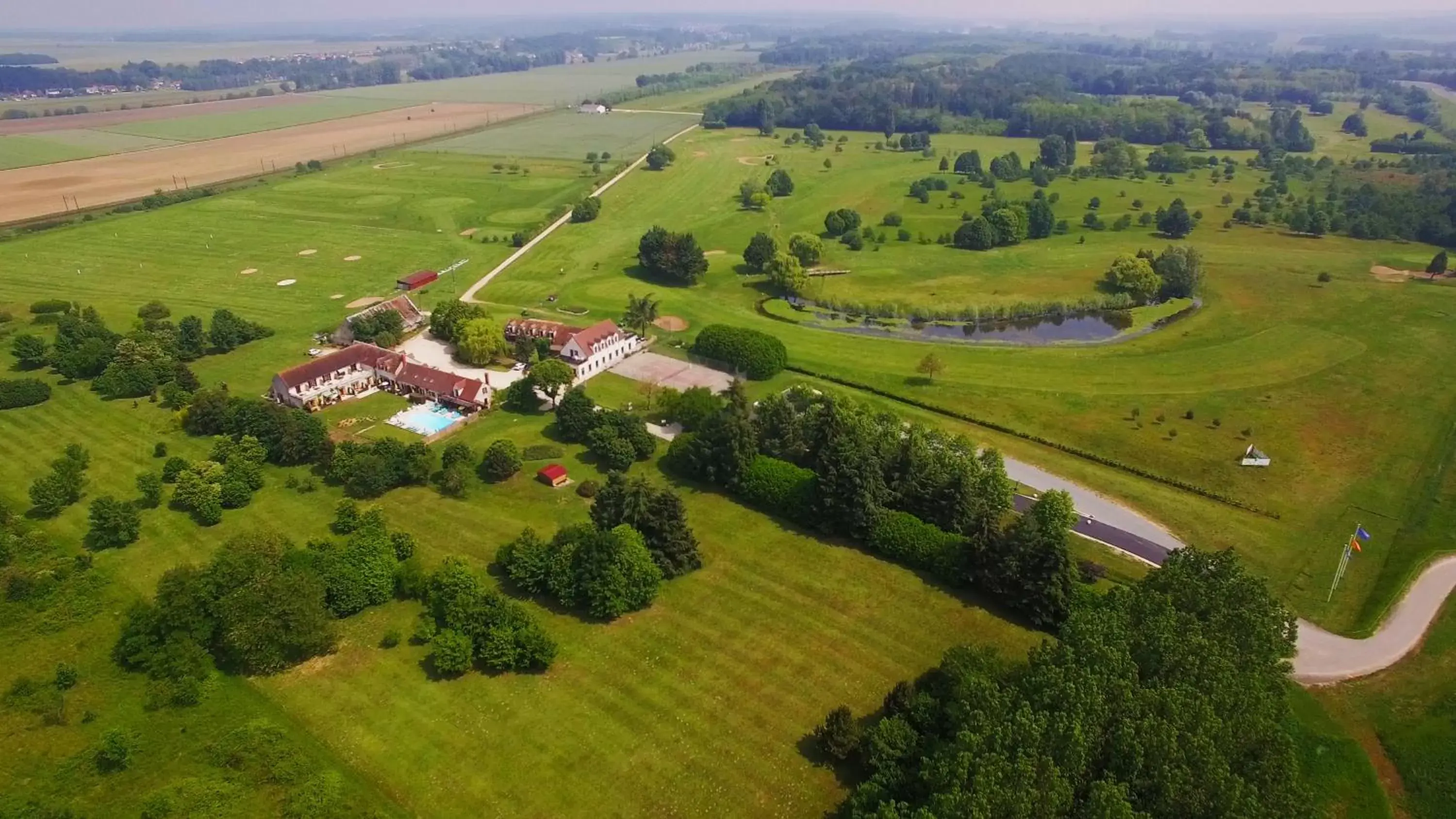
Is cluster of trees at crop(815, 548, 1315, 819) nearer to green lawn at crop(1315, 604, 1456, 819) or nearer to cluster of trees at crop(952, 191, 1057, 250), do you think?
green lawn at crop(1315, 604, 1456, 819)

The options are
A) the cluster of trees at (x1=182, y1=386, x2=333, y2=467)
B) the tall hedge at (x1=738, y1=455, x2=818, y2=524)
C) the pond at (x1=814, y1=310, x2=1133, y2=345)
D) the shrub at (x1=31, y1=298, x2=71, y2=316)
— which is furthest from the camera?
the shrub at (x1=31, y1=298, x2=71, y2=316)

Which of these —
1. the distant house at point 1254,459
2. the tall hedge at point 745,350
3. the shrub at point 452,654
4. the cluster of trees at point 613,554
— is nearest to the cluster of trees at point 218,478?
the cluster of trees at point 613,554

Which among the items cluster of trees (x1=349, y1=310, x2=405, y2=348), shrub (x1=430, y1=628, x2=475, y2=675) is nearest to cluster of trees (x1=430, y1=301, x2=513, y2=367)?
cluster of trees (x1=349, y1=310, x2=405, y2=348)

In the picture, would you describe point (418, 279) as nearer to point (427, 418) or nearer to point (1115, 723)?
point (427, 418)

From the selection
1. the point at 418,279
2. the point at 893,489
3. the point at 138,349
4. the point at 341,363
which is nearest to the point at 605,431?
the point at 893,489

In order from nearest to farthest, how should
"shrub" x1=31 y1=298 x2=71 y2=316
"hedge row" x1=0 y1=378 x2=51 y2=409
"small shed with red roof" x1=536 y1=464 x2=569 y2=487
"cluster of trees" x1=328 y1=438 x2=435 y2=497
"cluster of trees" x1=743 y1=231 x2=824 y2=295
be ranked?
"cluster of trees" x1=328 y1=438 x2=435 y2=497, "small shed with red roof" x1=536 y1=464 x2=569 y2=487, "hedge row" x1=0 y1=378 x2=51 y2=409, "shrub" x1=31 y1=298 x2=71 y2=316, "cluster of trees" x1=743 y1=231 x2=824 y2=295

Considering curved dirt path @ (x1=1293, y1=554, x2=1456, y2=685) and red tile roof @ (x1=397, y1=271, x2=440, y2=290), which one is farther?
red tile roof @ (x1=397, y1=271, x2=440, y2=290)

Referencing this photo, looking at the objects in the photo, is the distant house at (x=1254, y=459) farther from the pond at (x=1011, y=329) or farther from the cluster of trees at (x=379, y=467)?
the cluster of trees at (x=379, y=467)
